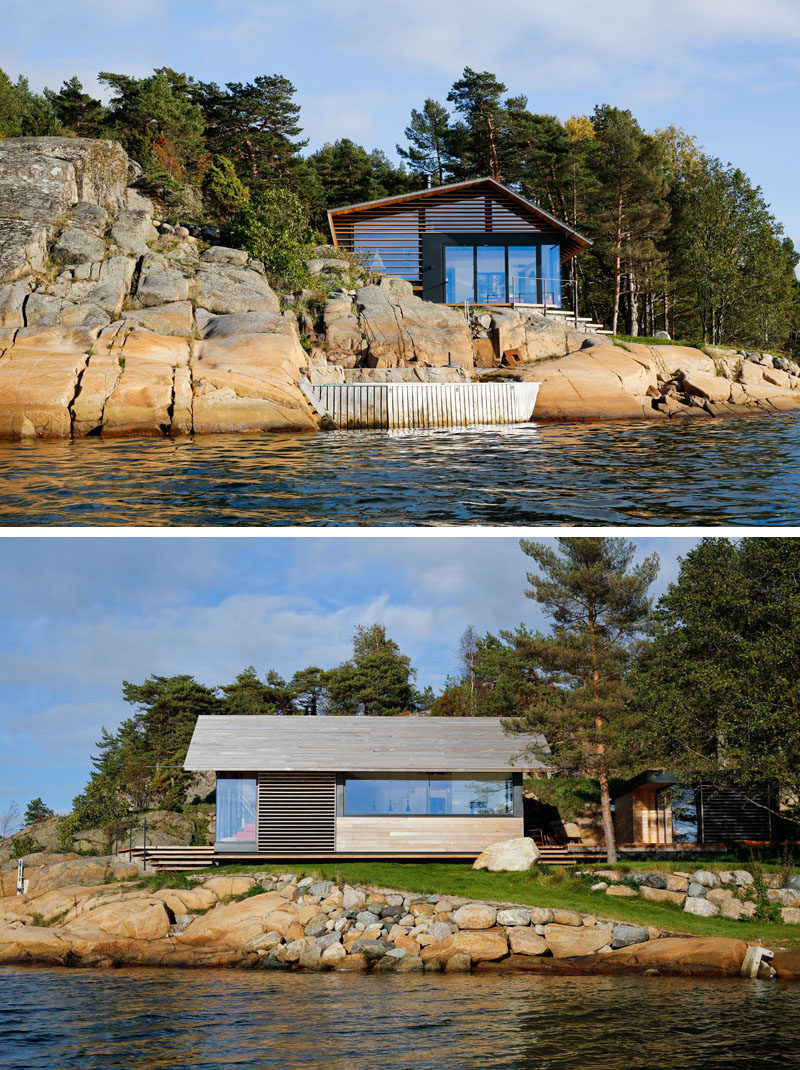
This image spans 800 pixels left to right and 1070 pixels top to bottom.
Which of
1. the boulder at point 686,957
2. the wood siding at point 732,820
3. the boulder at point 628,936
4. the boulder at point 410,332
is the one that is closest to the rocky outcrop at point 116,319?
the boulder at point 410,332

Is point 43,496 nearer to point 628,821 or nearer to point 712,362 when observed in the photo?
point 628,821

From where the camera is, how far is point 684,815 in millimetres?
23891

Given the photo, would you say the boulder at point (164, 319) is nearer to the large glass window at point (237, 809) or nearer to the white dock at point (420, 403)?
the white dock at point (420, 403)

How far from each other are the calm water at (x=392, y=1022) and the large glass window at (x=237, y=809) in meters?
6.61

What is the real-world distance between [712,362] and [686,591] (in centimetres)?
1601

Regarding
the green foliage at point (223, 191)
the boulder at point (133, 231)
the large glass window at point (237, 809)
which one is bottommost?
the large glass window at point (237, 809)

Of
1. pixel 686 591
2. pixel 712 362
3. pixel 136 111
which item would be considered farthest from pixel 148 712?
pixel 136 111

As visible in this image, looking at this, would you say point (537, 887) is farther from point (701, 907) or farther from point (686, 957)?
point (686, 957)

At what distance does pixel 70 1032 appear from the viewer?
10867 mm

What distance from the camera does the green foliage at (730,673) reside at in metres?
16.7

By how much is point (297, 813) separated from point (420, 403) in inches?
446

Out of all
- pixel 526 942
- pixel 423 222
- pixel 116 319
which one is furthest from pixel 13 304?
pixel 526 942

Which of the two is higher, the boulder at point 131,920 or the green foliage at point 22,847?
the boulder at point 131,920

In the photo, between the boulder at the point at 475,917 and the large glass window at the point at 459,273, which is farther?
the large glass window at the point at 459,273
